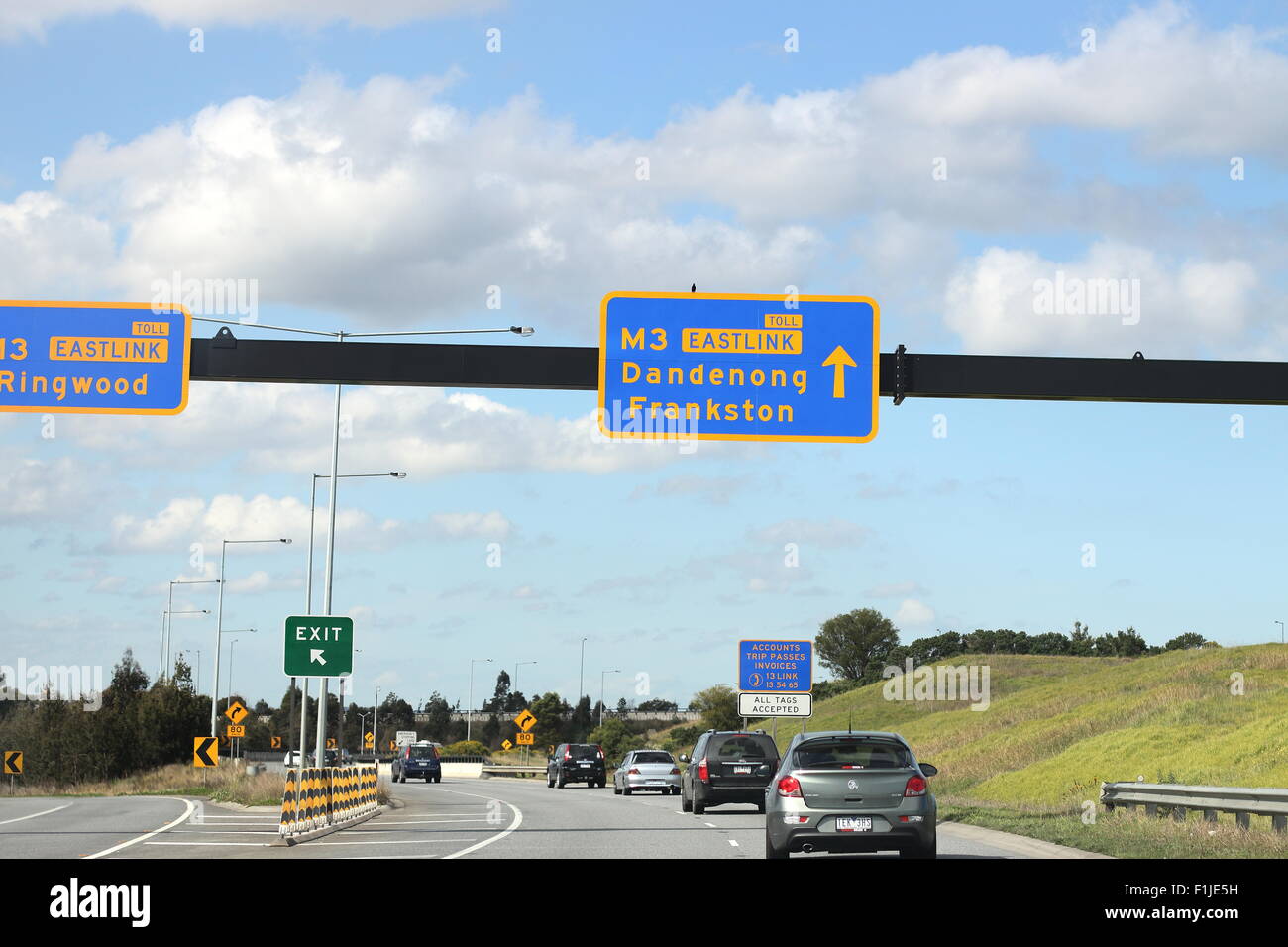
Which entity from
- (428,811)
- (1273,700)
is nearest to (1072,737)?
(1273,700)

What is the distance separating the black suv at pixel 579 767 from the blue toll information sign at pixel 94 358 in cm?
4251

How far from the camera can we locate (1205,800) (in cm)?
2364

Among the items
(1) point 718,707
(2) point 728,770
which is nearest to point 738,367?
(2) point 728,770

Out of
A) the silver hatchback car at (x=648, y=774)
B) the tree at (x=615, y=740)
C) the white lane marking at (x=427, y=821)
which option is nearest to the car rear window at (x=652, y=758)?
the silver hatchback car at (x=648, y=774)

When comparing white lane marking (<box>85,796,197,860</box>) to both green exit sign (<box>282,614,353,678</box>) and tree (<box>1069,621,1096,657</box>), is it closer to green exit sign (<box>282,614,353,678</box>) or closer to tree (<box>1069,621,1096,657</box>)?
green exit sign (<box>282,614,353,678</box>)

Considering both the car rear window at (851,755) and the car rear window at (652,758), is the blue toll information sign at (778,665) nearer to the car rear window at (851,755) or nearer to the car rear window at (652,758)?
the car rear window at (652,758)

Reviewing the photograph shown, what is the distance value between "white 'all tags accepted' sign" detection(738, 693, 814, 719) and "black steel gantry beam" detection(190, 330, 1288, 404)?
37457 millimetres

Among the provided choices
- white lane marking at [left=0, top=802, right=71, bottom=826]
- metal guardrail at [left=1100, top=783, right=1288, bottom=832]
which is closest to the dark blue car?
white lane marking at [left=0, top=802, right=71, bottom=826]

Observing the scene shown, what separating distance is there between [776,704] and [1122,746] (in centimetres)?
1348

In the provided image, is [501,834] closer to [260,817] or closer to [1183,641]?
[260,817]

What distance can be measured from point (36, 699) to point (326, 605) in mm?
51977

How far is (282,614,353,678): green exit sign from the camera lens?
1125 inches

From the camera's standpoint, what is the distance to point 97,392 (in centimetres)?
1969
